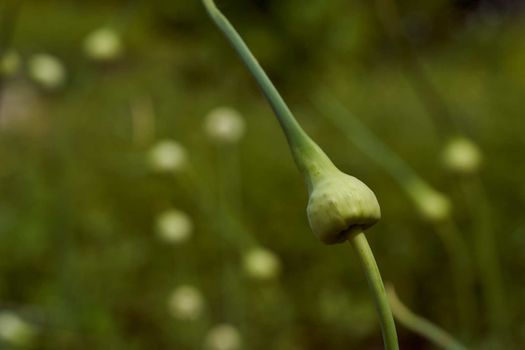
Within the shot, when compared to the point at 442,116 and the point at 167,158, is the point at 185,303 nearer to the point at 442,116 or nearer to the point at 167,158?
the point at 167,158

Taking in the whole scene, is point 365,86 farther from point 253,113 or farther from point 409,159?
point 409,159

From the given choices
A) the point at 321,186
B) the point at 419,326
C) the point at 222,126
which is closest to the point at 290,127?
the point at 321,186

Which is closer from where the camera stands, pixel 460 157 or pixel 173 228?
pixel 460 157

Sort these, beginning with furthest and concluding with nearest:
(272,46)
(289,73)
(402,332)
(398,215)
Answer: (272,46), (289,73), (398,215), (402,332)

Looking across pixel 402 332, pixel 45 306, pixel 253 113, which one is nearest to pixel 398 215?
pixel 402 332

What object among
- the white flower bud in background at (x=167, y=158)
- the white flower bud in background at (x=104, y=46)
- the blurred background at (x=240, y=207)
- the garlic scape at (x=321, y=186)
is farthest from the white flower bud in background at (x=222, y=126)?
the garlic scape at (x=321, y=186)

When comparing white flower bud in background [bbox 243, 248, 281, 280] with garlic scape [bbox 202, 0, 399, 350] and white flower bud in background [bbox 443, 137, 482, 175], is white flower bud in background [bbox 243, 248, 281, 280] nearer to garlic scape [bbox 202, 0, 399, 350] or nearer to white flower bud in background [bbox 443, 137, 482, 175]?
white flower bud in background [bbox 443, 137, 482, 175]

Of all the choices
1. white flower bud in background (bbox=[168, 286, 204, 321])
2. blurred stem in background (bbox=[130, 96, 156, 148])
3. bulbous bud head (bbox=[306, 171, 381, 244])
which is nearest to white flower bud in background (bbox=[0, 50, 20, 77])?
white flower bud in background (bbox=[168, 286, 204, 321])
